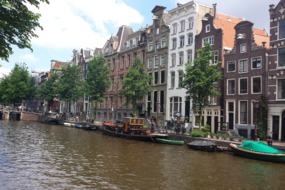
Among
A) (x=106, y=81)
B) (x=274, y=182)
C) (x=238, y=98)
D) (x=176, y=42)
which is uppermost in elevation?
(x=176, y=42)

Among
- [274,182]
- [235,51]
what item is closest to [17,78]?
[235,51]

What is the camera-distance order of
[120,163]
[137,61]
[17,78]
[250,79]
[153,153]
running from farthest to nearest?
[17,78]
[137,61]
[250,79]
[153,153]
[120,163]

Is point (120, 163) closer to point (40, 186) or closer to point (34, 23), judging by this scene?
point (40, 186)

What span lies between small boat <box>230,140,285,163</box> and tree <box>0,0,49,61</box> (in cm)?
2190

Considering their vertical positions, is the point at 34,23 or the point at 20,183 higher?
the point at 34,23

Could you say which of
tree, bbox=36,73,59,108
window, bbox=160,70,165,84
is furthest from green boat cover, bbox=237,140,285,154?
tree, bbox=36,73,59,108

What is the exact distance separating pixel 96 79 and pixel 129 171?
43797 mm

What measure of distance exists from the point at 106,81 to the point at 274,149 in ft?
137

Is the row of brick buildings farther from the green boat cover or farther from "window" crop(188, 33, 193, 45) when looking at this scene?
the green boat cover

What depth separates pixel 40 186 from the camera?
15.6m

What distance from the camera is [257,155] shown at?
1070 inches

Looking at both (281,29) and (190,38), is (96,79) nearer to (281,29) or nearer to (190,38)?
(190,38)

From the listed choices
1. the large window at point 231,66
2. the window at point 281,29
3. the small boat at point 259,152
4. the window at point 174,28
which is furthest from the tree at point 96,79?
the small boat at point 259,152

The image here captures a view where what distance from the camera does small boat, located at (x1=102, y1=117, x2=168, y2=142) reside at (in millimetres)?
39281
